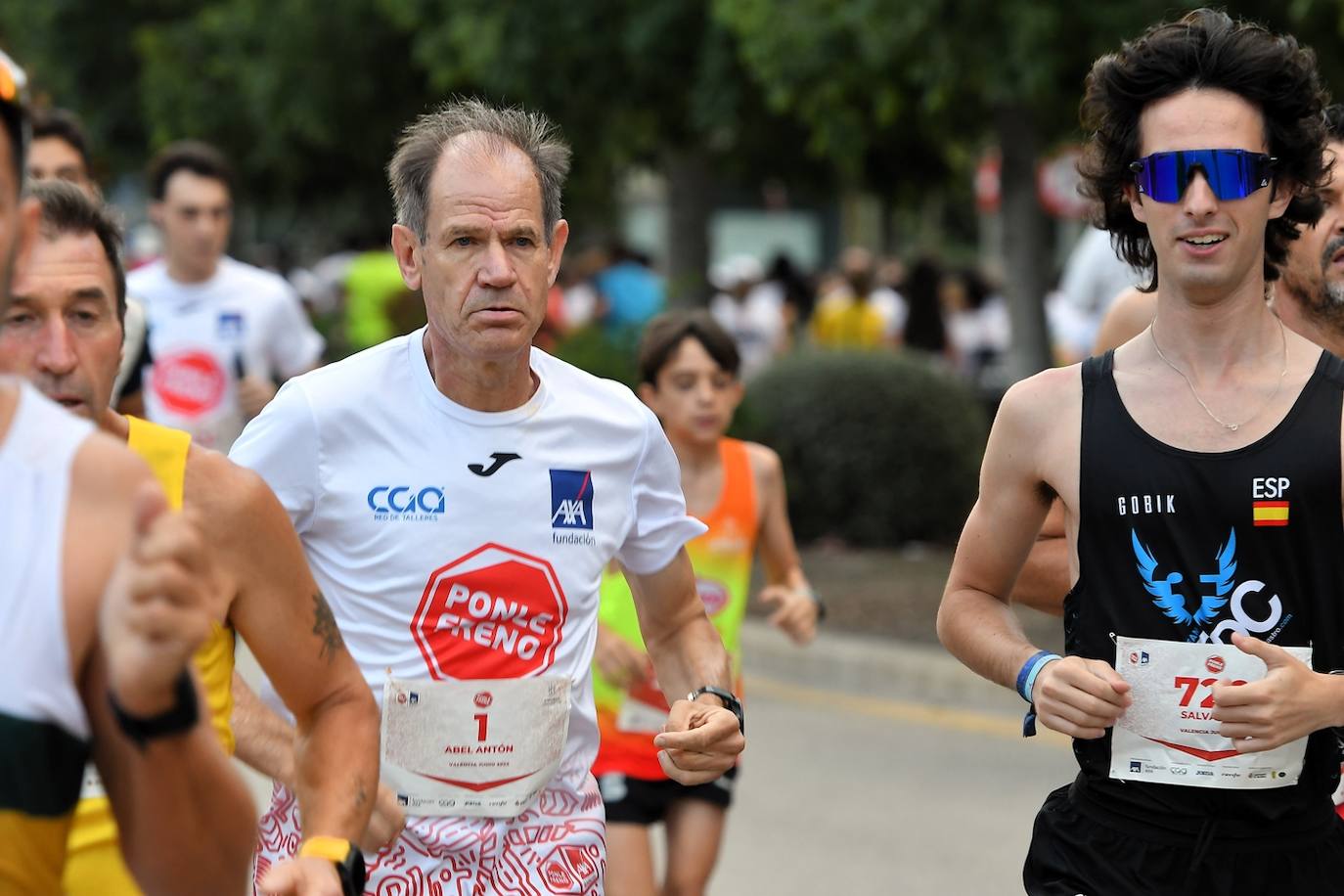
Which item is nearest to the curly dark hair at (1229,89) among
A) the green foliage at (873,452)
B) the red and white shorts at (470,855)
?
the red and white shorts at (470,855)

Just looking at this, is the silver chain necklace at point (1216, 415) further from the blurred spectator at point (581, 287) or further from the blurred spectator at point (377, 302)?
the blurred spectator at point (581, 287)

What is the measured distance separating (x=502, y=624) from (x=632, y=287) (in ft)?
46.6

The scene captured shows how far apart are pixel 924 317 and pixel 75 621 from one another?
18.7 meters

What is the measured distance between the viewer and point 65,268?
3410 mm

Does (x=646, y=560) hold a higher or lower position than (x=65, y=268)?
lower

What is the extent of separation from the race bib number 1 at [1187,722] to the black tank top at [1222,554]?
0.10 feet

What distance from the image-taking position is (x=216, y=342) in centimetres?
882

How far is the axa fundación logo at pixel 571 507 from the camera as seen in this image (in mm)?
3922

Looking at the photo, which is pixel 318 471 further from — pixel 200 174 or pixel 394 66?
pixel 394 66

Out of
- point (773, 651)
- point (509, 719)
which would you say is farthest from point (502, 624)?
point (773, 651)

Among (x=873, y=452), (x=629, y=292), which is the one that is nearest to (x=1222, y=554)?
(x=873, y=452)

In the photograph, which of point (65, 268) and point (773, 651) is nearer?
point (65, 268)

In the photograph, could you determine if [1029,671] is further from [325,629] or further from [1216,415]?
[325,629]

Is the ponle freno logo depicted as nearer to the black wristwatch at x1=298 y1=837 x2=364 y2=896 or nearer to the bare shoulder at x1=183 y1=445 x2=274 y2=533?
the bare shoulder at x1=183 y1=445 x2=274 y2=533
